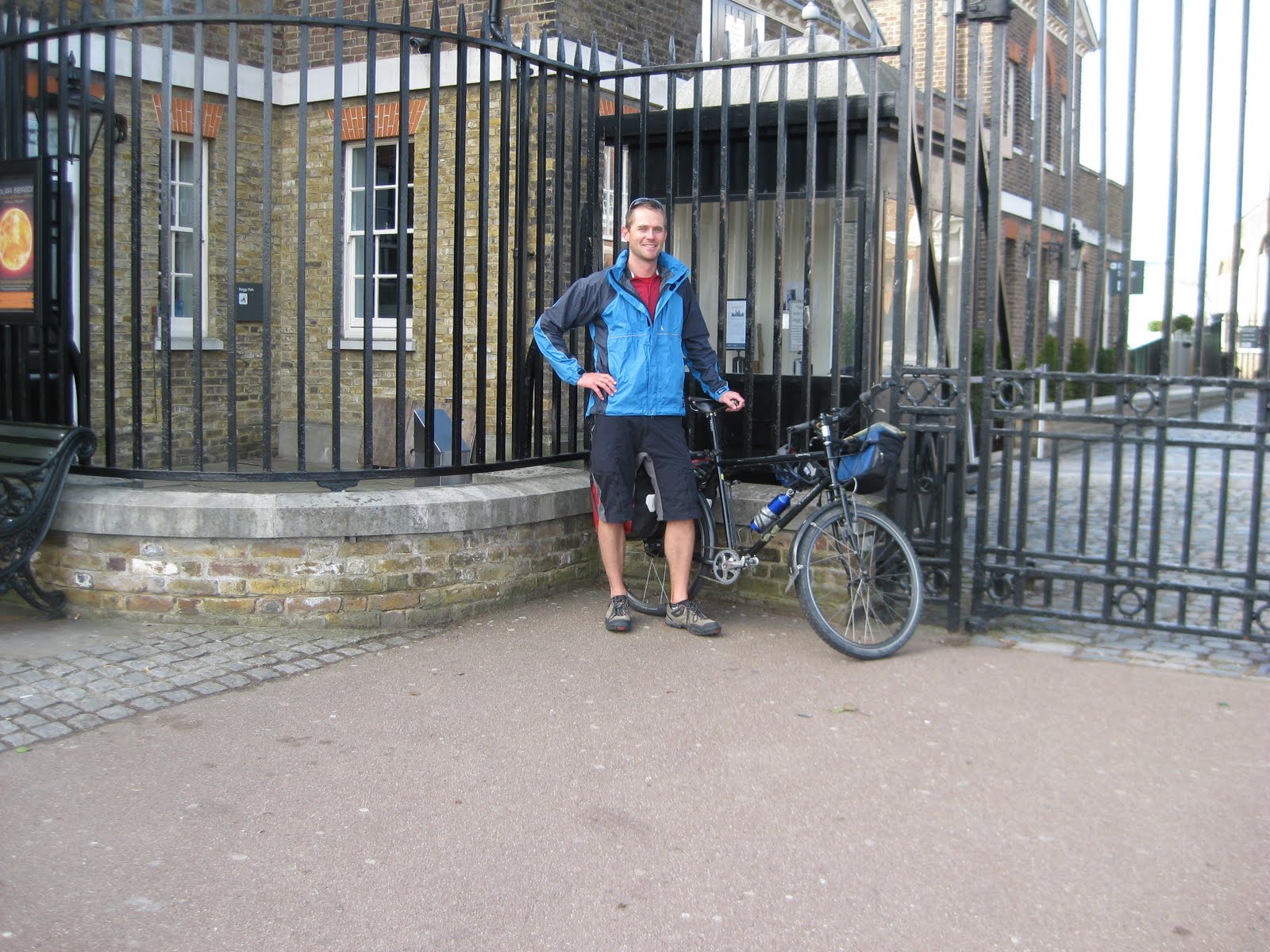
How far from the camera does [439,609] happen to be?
20.2 ft

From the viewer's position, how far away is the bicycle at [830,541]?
5.63 m

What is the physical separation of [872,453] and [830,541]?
0.49 meters

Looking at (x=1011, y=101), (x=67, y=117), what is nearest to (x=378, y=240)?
(x=67, y=117)

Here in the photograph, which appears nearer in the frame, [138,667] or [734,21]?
[138,667]

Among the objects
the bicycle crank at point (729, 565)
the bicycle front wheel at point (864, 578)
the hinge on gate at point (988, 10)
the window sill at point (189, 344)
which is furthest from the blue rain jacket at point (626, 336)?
the window sill at point (189, 344)

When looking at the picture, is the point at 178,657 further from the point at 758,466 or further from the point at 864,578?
the point at 864,578

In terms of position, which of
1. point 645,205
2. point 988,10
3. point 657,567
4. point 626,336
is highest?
point 988,10

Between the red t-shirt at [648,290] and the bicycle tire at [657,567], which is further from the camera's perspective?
the bicycle tire at [657,567]

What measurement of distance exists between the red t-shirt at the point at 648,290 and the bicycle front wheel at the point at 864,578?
1.27 m

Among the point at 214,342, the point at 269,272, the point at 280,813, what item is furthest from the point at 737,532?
the point at 214,342

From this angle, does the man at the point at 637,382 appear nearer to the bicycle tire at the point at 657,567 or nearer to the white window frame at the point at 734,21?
the bicycle tire at the point at 657,567

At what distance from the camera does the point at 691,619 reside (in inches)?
236

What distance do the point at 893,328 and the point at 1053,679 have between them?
1819 mm

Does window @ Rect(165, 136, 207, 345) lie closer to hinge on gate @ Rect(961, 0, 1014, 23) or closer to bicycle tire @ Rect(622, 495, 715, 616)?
bicycle tire @ Rect(622, 495, 715, 616)
